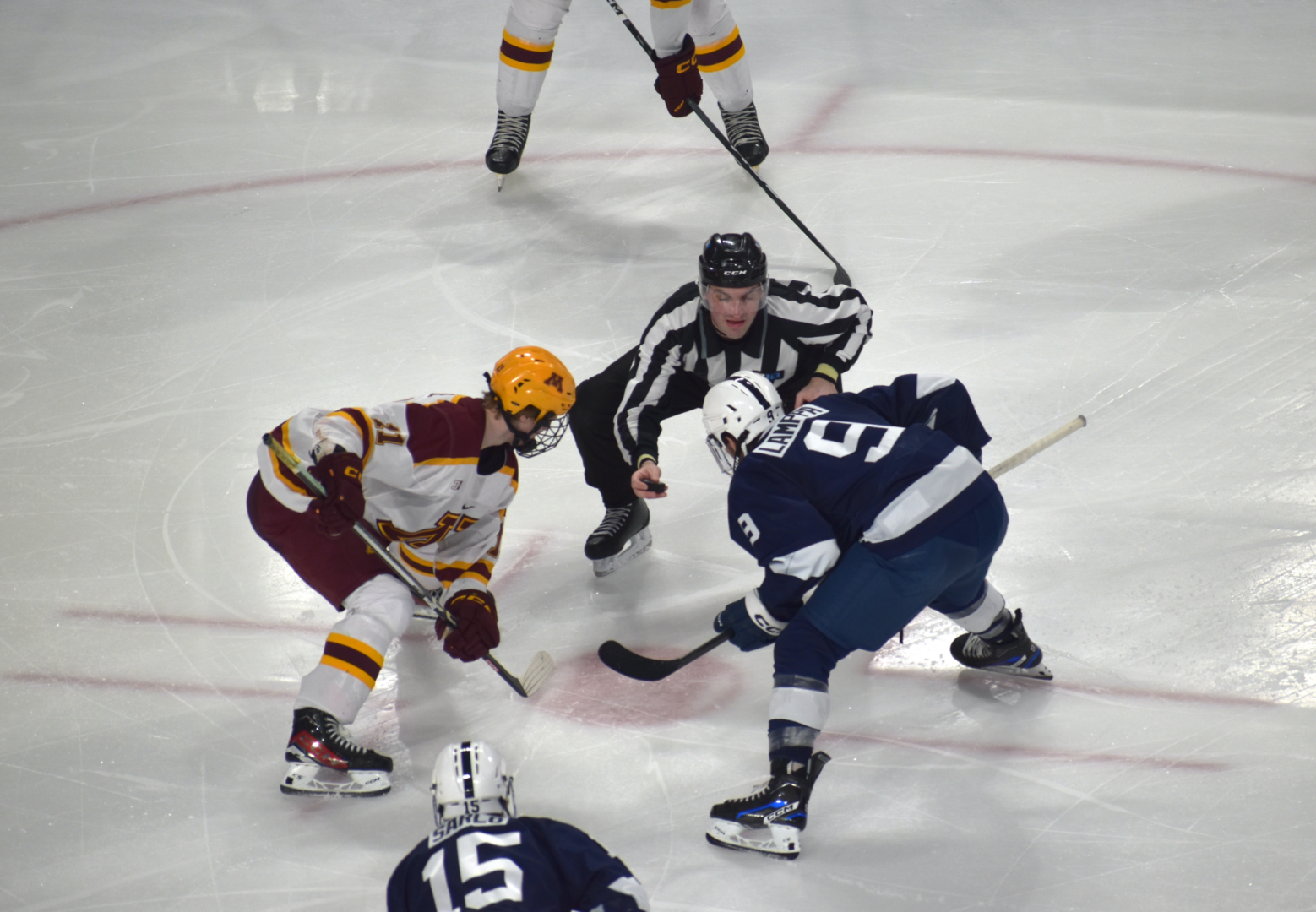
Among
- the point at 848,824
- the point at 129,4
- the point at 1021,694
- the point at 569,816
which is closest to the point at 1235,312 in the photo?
the point at 1021,694

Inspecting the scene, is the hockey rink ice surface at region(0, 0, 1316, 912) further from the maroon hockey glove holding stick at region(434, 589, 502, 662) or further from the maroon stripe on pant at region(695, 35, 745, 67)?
the maroon stripe on pant at region(695, 35, 745, 67)

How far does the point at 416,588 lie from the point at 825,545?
0.92m

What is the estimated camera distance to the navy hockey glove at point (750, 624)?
2428 millimetres

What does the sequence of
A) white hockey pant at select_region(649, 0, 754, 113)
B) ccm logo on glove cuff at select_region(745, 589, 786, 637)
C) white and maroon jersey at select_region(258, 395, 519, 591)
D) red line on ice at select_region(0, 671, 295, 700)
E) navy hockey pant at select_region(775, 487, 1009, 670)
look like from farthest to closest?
white hockey pant at select_region(649, 0, 754, 113) → red line on ice at select_region(0, 671, 295, 700) → white and maroon jersey at select_region(258, 395, 519, 591) → ccm logo on glove cuff at select_region(745, 589, 786, 637) → navy hockey pant at select_region(775, 487, 1009, 670)

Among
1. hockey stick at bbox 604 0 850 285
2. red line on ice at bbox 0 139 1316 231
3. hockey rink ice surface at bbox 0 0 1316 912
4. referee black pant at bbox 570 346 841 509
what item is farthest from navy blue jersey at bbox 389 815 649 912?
red line on ice at bbox 0 139 1316 231

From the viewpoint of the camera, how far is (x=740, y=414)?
2473 millimetres

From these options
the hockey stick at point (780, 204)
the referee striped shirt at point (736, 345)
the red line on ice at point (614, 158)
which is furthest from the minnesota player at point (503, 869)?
the red line on ice at point (614, 158)

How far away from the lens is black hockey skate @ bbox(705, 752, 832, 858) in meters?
2.32

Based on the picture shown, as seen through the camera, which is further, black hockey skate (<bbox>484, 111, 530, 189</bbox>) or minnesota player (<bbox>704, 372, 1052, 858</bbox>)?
black hockey skate (<bbox>484, 111, 530, 189</bbox>)

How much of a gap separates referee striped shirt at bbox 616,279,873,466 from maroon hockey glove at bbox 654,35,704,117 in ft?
A: 5.23

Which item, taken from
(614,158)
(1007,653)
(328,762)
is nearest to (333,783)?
(328,762)

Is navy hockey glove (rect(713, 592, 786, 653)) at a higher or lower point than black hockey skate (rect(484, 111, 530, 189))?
lower

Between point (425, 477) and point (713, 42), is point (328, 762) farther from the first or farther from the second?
point (713, 42)

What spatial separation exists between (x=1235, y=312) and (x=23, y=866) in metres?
3.58
